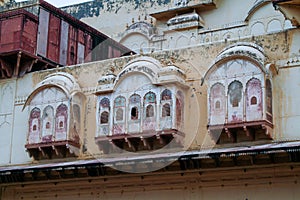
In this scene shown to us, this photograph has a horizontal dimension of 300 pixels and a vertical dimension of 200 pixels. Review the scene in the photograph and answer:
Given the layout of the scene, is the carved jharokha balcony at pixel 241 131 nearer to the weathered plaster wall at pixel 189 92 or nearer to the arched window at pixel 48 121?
the weathered plaster wall at pixel 189 92

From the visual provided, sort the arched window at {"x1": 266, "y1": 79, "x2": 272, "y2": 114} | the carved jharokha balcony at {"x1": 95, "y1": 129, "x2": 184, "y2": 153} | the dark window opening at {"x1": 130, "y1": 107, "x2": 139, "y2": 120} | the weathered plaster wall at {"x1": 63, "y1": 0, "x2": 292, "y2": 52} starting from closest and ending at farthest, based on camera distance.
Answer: the arched window at {"x1": 266, "y1": 79, "x2": 272, "y2": 114}
the carved jharokha balcony at {"x1": 95, "y1": 129, "x2": 184, "y2": 153}
the dark window opening at {"x1": 130, "y1": 107, "x2": 139, "y2": 120}
the weathered plaster wall at {"x1": 63, "y1": 0, "x2": 292, "y2": 52}

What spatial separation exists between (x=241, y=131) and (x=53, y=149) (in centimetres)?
492

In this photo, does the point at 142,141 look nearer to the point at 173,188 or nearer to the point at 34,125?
the point at 173,188

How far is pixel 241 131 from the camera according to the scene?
1459 centimetres

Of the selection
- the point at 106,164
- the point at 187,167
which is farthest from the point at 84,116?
the point at 187,167

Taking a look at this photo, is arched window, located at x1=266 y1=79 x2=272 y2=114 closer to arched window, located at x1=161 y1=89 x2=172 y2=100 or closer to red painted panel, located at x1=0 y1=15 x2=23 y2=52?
arched window, located at x1=161 y1=89 x2=172 y2=100

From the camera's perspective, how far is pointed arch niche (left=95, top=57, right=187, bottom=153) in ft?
50.5

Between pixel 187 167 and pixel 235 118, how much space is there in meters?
1.54

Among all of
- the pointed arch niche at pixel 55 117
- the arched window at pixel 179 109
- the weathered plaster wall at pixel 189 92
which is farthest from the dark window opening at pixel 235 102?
the pointed arch niche at pixel 55 117

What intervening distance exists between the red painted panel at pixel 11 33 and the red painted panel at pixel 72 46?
1.91 metres

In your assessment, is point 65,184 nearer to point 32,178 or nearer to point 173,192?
point 32,178

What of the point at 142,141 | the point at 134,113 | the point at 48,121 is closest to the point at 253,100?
the point at 142,141

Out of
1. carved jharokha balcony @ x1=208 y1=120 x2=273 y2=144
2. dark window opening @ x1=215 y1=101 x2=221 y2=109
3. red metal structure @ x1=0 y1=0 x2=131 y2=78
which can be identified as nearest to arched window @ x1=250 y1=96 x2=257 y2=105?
carved jharokha balcony @ x1=208 y1=120 x2=273 y2=144

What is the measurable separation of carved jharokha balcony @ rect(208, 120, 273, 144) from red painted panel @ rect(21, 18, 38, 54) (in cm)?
612
